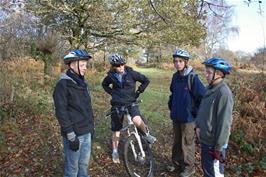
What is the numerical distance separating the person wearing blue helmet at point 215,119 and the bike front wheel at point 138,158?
1461mm

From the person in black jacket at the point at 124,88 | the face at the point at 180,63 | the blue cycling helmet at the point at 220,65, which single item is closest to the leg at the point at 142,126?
the person in black jacket at the point at 124,88

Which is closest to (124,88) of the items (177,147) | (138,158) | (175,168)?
(138,158)

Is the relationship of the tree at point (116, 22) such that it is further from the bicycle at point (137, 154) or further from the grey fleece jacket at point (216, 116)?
the grey fleece jacket at point (216, 116)

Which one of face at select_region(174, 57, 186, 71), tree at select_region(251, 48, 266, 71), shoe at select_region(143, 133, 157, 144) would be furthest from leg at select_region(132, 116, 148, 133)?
tree at select_region(251, 48, 266, 71)

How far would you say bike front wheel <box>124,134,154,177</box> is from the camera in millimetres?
6000

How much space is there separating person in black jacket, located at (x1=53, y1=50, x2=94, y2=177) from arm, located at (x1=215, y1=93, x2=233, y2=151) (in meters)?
1.86

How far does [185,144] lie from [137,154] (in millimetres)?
884

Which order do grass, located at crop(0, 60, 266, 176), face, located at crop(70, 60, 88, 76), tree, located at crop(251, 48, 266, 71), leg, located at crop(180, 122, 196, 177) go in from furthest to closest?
1. tree, located at crop(251, 48, 266, 71)
2. grass, located at crop(0, 60, 266, 176)
3. leg, located at crop(180, 122, 196, 177)
4. face, located at crop(70, 60, 88, 76)

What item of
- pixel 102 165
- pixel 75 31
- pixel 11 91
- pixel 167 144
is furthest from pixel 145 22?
pixel 102 165

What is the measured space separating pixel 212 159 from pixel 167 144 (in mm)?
3167

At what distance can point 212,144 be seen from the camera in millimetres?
4629

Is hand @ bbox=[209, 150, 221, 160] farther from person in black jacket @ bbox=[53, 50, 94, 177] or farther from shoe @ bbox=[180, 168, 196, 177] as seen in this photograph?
person in black jacket @ bbox=[53, 50, 94, 177]

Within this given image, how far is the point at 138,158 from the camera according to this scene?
6.08 m

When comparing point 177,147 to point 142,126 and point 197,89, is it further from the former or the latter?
point 197,89
